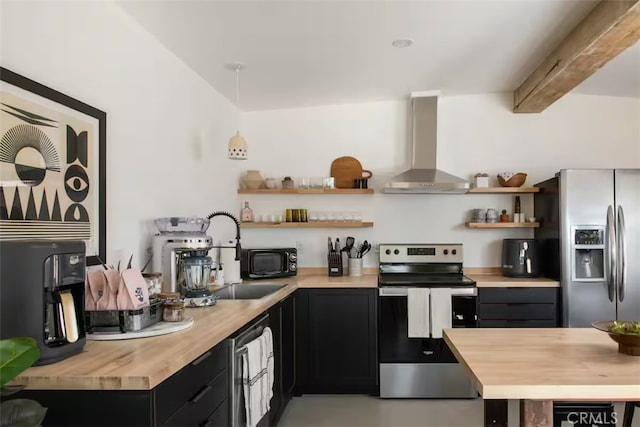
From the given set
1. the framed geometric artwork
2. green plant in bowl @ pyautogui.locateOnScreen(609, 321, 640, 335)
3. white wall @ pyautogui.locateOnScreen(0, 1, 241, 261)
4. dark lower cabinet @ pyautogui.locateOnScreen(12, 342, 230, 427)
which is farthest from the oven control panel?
dark lower cabinet @ pyautogui.locateOnScreen(12, 342, 230, 427)

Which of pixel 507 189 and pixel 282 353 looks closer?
pixel 282 353

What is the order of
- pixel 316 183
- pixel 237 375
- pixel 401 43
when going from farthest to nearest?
pixel 316 183, pixel 401 43, pixel 237 375

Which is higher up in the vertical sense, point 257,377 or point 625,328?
point 625,328

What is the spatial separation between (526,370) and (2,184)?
6.09ft

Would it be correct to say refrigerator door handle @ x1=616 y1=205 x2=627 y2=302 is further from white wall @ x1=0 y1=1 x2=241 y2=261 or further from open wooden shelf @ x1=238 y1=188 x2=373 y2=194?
white wall @ x1=0 y1=1 x2=241 y2=261

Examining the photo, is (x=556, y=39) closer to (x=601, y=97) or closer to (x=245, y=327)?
(x=601, y=97)

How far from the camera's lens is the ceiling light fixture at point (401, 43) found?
10.3ft

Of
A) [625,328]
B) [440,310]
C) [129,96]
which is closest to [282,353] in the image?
[440,310]

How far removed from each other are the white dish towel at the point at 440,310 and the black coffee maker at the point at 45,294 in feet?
9.13

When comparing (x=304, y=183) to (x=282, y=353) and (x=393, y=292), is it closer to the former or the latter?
(x=393, y=292)

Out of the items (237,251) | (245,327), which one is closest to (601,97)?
(237,251)

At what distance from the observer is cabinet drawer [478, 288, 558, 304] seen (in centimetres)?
398

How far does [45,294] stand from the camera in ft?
4.87

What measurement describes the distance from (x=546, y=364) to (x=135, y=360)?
137 centimetres
